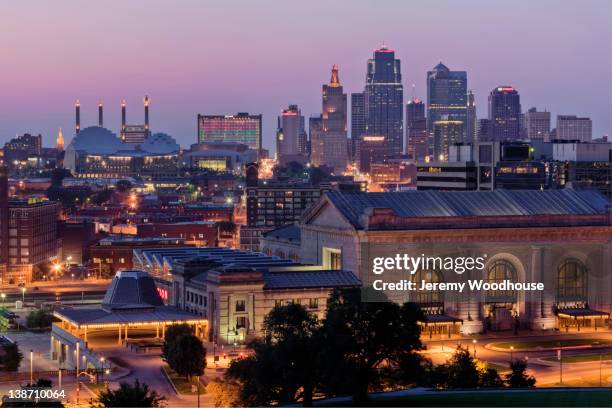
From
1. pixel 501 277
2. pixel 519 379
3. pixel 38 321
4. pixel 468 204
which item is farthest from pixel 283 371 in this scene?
pixel 38 321

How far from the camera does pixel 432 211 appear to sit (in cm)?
11000

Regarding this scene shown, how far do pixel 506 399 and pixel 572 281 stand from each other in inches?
1864

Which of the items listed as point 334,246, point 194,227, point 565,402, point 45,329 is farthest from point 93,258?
point 565,402

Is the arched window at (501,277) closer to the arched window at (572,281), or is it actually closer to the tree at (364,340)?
the arched window at (572,281)

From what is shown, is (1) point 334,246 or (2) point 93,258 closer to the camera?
(1) point 334,246

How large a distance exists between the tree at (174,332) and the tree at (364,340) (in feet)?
68.1

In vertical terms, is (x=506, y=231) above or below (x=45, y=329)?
above

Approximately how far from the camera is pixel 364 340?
70188mm

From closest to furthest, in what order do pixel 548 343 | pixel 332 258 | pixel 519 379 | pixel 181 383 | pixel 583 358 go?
pixel 519 379 → pixel 181 383 → pixel 583 358 → pixel 548 343 → pixel 332 258

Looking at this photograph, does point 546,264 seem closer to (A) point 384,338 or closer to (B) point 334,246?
(B) point 334,246

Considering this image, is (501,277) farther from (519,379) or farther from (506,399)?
(506,399)

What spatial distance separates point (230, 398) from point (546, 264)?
42.1 meters

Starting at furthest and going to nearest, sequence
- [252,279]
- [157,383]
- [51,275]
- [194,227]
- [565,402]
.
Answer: [194,227], [51,275], [252,279], [157,383], [565,402]

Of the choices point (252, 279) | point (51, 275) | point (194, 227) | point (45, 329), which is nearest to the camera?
point (252, 279)
